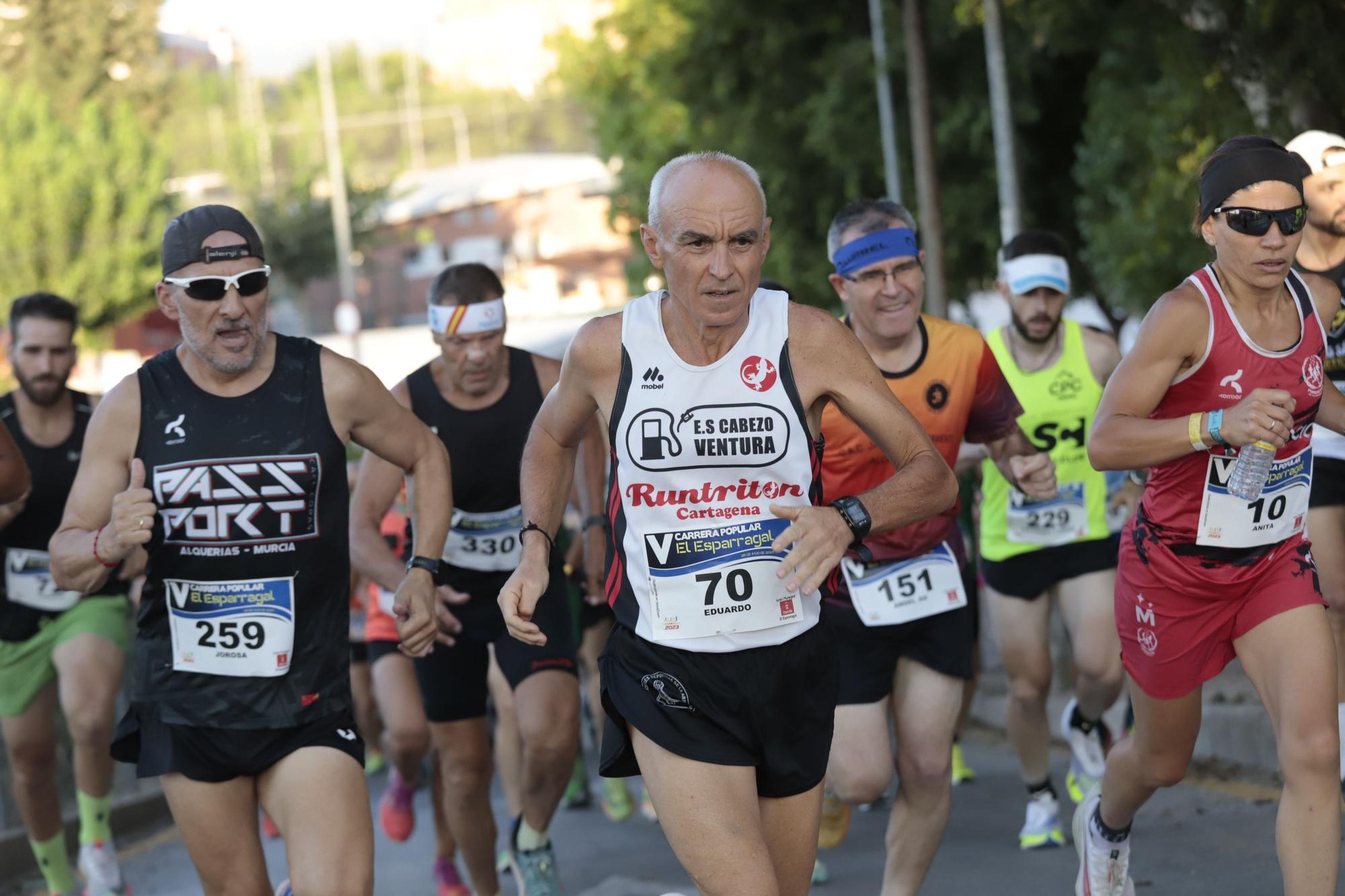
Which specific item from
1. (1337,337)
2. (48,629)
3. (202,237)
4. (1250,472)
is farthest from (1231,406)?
(48,629)

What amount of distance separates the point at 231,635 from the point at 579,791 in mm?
5209

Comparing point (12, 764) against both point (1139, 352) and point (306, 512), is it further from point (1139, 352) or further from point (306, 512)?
point (1139, 352)

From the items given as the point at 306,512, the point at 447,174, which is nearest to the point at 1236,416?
the point at 306,512

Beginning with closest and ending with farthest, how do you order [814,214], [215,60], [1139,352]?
[1139,352]
[814,214]
[215,60]

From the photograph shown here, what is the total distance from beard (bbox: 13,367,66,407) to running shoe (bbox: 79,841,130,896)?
81.2 inches

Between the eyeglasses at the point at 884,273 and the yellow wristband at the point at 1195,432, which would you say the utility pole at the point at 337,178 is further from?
the yellow wristband at the point at 1195,432

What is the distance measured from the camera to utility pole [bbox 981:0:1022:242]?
13.5 metres

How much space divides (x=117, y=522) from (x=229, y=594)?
0.48 m

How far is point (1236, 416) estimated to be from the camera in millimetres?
4695

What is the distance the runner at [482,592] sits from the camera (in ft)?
22.7

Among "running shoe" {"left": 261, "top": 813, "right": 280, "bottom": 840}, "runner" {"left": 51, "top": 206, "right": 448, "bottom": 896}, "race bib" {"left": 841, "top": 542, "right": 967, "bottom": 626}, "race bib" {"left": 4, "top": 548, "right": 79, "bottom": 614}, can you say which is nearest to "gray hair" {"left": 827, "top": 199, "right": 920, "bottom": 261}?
"race bib" {"left": 841, "top": 542, "right": 967, "bottom": 626}

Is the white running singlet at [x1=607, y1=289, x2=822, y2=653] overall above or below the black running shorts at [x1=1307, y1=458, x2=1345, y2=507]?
above

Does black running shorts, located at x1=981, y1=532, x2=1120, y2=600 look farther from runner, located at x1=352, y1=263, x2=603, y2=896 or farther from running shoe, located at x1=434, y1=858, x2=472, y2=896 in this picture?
running shoe, located at x1=434, y1=858, x2=472, y2=896

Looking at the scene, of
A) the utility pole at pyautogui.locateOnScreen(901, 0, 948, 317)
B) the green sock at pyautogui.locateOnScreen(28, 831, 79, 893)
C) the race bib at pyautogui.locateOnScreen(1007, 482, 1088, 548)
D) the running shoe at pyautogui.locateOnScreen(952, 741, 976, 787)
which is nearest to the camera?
the race bib at pyautogui.locateOnScreen(1007, 482, 1088, 548)
